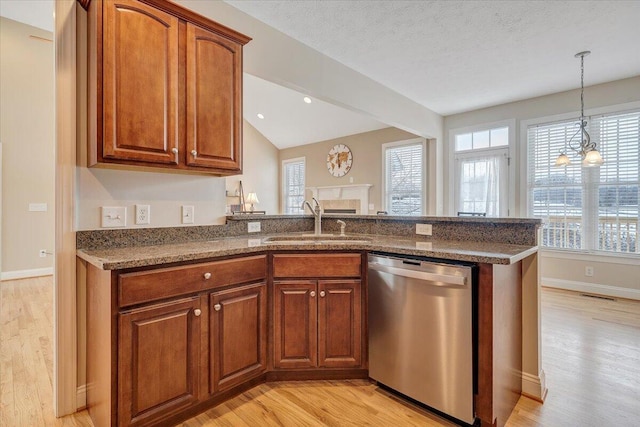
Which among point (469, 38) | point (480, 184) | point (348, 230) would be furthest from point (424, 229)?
point (480, 184)

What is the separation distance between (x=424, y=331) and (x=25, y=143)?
611 cm

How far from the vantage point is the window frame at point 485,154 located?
5.12m

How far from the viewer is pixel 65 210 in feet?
5.68

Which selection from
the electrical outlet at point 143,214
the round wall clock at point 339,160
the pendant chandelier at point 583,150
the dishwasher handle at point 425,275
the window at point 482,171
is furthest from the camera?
the round wall clock at point 339,160

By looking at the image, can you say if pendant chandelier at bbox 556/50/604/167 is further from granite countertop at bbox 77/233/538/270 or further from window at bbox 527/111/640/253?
granite countertop at bbox 77/233/538/270

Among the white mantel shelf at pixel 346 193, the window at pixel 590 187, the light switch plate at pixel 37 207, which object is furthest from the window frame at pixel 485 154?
the light switch plate at pixel 37 207

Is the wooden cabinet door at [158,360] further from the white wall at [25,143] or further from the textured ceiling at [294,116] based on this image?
the textured ceiling at [294,116]

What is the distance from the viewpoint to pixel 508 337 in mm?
1771

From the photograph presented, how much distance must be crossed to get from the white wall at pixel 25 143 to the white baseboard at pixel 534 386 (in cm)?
608

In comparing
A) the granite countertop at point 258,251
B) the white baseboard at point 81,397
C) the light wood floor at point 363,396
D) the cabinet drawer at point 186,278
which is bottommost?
the light wood floor at point 363,396

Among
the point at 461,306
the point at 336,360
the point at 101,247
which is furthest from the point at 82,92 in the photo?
the point at 461,306

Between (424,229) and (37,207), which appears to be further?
(37,207)

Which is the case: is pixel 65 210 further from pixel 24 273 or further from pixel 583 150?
pixel 583 150

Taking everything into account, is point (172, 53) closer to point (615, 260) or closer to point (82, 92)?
point (82, 92)
